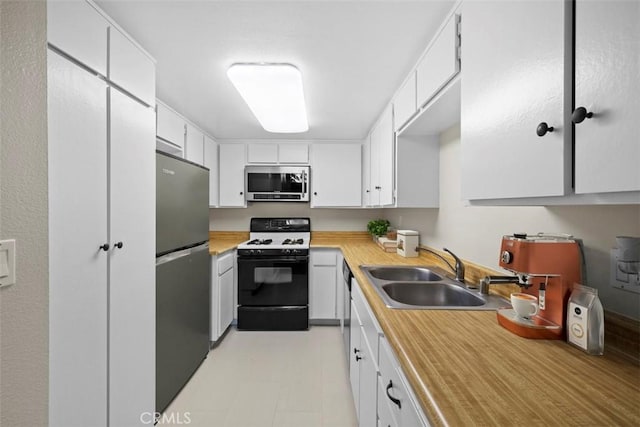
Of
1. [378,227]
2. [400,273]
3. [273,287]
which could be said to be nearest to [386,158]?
[400,273]

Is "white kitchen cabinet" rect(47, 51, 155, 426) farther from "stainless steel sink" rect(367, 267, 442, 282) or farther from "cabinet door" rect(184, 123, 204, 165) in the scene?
"stainless steel sink" rect(367, 267, 442, 282)

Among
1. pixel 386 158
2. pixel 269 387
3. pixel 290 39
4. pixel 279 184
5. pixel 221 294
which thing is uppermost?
pixel 290 39

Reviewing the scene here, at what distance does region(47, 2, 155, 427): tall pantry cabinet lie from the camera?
100cm

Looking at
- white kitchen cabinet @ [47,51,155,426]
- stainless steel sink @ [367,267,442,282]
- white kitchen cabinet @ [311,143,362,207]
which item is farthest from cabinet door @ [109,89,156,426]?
white kitchen cabinet @ [311,143,362,207]

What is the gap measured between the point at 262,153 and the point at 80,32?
235 centimetres

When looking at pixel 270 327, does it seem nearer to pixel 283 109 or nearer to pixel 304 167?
pixel 304 167

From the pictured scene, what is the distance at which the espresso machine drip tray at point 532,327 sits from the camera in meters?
0.85

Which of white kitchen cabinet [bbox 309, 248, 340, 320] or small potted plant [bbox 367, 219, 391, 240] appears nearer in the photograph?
white kitchen cabinet [bbox 309, 248, 340, 320]

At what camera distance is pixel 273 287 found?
9.84 feet

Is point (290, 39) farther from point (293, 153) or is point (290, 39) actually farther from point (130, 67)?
point (293, 153)

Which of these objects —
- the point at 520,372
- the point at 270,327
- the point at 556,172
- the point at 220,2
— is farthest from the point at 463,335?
the point at 270,327

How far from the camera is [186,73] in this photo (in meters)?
1.80

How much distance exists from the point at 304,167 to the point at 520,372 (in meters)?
2.99

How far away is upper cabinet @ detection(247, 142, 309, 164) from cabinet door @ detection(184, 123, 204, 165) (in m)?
0.58
